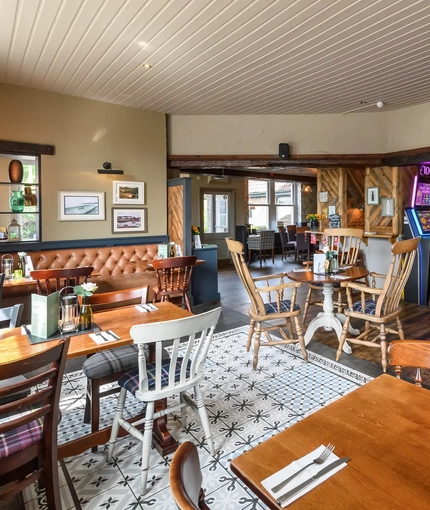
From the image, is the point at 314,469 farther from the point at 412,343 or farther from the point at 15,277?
the point at 15,277

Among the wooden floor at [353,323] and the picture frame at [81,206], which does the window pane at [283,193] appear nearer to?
the wooden floor at [353,323]

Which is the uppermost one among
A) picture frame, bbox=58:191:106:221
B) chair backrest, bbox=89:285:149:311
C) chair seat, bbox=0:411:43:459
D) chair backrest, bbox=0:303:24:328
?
picture frame, bbox=58:191:106:221

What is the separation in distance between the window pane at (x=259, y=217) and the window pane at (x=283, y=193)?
0.70 meters

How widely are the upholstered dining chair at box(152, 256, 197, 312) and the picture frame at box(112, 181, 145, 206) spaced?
1.84 m

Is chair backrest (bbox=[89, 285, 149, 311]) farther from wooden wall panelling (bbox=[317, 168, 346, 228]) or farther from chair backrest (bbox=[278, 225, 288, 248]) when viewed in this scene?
chair backrest (bbox=[278, 225, 288, 248])

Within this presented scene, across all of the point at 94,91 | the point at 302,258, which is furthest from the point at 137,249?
the point at 302,258

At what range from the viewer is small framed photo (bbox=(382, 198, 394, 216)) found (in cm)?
620

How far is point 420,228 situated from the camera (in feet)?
19.3

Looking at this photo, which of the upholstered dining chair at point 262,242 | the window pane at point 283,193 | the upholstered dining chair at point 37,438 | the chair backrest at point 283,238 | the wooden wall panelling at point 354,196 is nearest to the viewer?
the upholstered dining chair at point 37,438

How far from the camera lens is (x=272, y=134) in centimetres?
611

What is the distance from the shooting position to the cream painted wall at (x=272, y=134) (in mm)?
6082

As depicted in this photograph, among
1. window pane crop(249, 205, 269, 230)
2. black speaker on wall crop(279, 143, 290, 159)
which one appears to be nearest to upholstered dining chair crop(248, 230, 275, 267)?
window pane crop(249, 205, 269, 230)

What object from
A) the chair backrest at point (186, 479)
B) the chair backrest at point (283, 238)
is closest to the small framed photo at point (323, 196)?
the chair backrest at point (283, 238)

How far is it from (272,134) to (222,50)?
8.44ft
